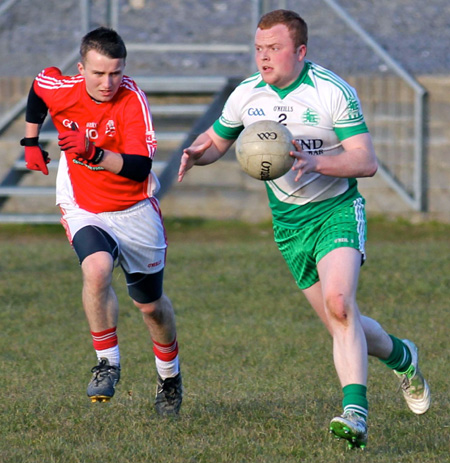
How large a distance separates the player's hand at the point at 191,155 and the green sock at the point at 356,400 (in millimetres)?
1609

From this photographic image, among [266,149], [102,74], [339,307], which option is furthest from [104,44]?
[339,307]

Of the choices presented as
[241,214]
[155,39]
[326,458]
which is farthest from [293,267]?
[155,39]

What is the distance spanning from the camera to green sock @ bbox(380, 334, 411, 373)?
599 cm

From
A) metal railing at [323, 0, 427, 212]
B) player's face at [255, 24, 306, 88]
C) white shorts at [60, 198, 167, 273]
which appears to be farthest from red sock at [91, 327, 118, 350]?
metal railing at [323, 0, 427, 212]

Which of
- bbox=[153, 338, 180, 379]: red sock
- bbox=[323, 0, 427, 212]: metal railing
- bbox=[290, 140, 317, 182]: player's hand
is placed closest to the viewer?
bbox=[290, 140, 317, 182]: player's hand

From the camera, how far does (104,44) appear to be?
588 cm

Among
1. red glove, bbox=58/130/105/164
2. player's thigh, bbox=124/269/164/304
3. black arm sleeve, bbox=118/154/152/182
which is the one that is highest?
red glove, bbox=58/130/105/164

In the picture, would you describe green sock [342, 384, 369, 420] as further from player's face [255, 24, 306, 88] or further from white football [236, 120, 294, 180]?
player's face [255, 24, 306, 88]

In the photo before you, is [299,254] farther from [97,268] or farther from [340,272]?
[97,268]

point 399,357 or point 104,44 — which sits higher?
point 104,44

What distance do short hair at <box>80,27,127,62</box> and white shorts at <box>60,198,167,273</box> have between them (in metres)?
0.97

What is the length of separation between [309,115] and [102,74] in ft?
4.23

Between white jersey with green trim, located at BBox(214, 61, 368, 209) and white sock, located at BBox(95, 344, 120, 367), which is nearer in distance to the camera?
white jersey with green trim, located at BBox(214, 61, 368, 209)

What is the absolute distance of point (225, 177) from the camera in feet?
50.1
